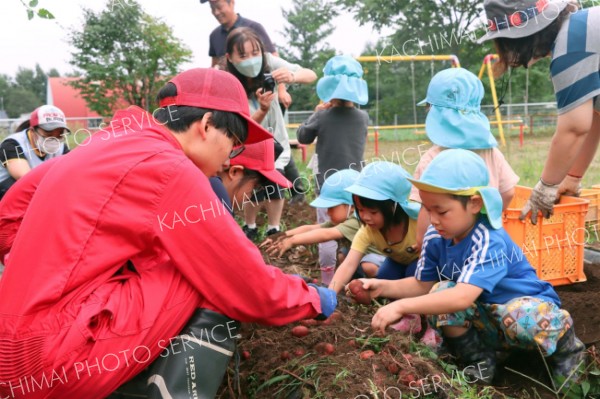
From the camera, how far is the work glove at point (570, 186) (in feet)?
10.9

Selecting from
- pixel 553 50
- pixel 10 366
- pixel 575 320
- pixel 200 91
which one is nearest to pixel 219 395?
pixel 10 366

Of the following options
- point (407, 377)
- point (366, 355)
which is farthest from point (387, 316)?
point (407, 377)

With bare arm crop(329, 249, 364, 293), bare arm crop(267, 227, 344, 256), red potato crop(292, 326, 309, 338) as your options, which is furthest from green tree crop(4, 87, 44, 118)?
red potato crop(292, 326, 309, 338)

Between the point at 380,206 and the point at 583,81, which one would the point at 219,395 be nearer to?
the point at 380,206

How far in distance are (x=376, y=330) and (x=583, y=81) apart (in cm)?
144

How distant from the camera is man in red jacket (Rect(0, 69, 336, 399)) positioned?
159 cm

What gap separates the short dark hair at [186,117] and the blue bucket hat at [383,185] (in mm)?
1047

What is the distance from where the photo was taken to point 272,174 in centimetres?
296

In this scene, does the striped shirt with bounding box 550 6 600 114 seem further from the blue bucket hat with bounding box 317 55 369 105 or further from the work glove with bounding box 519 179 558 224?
the blue bucket hat with bounding box 317 55 369 105

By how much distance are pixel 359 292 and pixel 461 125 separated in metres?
1.07

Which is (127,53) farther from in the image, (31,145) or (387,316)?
(387,316)

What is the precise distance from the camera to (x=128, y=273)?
70.1 inches

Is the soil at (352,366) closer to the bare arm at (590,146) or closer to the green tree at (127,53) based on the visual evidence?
the bare arm at (590,146)

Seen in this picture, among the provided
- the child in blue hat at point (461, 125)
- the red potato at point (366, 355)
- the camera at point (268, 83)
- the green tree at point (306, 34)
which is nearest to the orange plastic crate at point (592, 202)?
the child in blue hat at point (461, 125)
